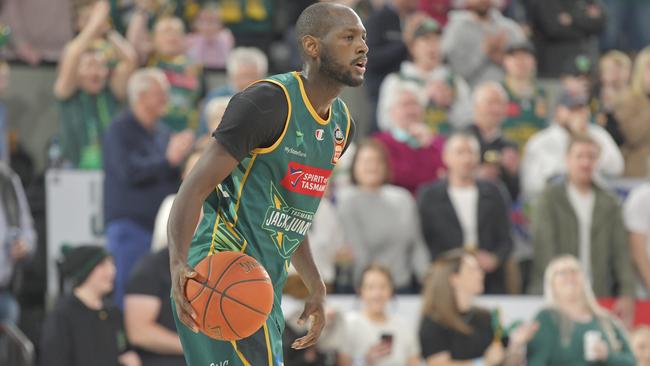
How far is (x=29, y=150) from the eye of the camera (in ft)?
36.8

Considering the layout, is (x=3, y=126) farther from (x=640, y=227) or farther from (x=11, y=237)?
(x=640, y=227)

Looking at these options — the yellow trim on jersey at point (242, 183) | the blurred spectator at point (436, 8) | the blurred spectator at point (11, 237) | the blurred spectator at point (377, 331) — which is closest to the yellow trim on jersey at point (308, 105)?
the yellow trim on jersey at point (242, 183)

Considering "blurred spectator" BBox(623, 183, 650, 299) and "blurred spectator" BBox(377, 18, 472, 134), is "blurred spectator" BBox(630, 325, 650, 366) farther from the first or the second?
"blurred spectator" BBox(377, 18, 472, 134)

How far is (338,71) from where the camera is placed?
15.2 ft

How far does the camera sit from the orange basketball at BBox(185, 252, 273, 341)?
4.39 metres

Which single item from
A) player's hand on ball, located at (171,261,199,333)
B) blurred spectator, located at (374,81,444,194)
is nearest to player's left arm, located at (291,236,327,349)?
player's hand on ball, located at (171,261,199,333)

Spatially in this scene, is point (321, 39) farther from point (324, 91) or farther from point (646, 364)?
point (646, 364)

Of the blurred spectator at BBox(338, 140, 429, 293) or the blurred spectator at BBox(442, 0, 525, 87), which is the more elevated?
the blurred spectator at BBox(442, 0, 525, 87)

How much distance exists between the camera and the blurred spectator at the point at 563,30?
1373 cm

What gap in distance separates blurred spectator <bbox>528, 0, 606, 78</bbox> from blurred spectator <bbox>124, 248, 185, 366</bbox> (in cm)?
→ 710

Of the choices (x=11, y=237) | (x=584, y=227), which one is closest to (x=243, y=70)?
(x=11, y=237)

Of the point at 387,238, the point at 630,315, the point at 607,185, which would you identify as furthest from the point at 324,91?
the point at 607,185

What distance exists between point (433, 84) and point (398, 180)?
123 centimetres

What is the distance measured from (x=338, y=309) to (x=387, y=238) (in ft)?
3.56
